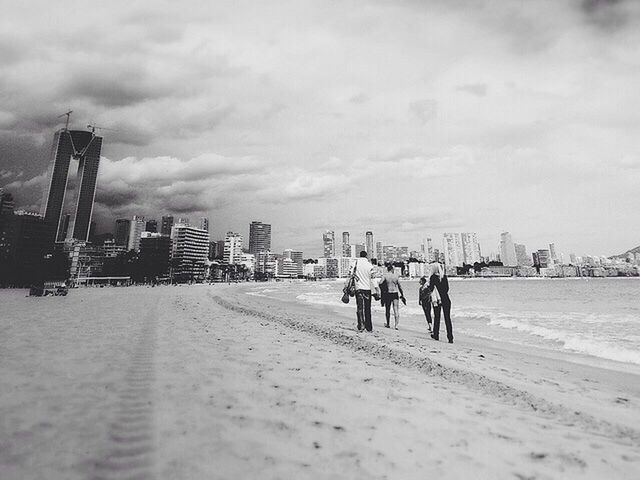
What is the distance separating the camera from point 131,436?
3.19 metres

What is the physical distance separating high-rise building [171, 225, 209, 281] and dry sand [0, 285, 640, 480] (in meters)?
173

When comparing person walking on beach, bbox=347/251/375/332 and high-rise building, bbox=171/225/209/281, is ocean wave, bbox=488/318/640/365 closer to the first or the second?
person walking on beach, bbox=347/251/375/332

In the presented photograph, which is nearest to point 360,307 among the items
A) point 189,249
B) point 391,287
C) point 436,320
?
point 391,287

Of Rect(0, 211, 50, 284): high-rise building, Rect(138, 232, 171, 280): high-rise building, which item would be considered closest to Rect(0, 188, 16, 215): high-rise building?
Rect(0, 211, 50, 284): high-rise building

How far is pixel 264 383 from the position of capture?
5.00m

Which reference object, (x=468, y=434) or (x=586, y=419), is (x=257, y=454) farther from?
(x=586, y=419)

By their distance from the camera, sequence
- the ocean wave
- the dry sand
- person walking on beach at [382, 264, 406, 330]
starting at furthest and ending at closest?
person walking on beach at [382, 264, 406, 330] → the ocean wave → the dry sand

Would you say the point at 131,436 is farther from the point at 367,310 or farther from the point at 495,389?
the point at 367,310

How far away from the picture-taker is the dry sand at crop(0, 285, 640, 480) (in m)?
2.72

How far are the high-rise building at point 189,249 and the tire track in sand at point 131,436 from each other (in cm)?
17411

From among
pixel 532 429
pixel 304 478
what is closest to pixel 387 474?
pixel 304 478

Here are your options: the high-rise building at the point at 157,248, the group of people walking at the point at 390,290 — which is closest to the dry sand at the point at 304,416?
the group of people walking at the point at 390,290

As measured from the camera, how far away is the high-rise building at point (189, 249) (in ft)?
563

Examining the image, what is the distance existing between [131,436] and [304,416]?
1.68 m
